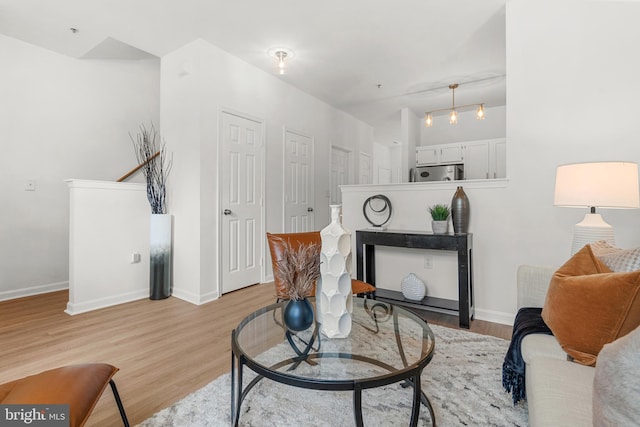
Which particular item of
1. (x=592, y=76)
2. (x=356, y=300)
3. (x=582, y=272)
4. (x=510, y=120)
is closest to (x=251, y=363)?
(x=356, y=300)

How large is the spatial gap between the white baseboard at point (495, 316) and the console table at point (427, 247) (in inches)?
2.8

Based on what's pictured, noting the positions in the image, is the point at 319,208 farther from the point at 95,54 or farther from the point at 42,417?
the point at 42,417

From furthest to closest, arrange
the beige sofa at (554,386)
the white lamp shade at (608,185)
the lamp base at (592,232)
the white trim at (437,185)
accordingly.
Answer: the white trim at (437,185), the lamp base at (592,232), the white lamp shade at (608,185), the beige sofa at (554,386)

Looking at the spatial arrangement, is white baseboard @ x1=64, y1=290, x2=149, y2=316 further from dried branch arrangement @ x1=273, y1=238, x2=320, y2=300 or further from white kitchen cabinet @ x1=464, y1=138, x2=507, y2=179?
white kitchen cabinet @ x1=464, y1=138, x2=507, y2=179

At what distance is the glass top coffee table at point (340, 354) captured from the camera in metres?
1.07

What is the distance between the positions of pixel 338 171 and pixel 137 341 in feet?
13.1

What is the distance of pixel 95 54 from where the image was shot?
377 centimetres

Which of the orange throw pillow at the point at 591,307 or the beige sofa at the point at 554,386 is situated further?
the orange throw pillow at the point at 591,307

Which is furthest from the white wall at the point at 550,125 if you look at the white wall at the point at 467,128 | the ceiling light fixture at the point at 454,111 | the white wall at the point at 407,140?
the white wall at the point at 467,128

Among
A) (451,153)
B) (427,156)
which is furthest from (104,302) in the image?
(451,153)

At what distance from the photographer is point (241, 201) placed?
3723mm

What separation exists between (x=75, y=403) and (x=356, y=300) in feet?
4.59

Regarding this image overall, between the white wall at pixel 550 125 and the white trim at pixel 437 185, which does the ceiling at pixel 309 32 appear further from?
the white trim at pixel 437 185

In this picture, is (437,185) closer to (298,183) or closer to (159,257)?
(298,183)
